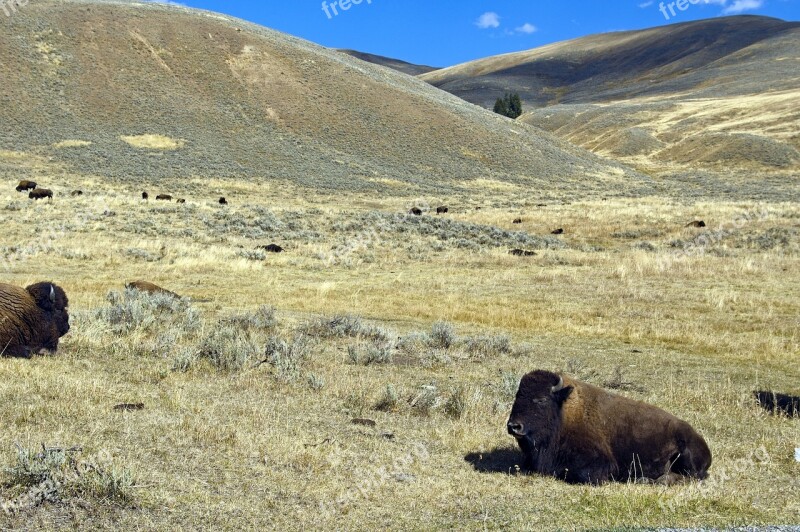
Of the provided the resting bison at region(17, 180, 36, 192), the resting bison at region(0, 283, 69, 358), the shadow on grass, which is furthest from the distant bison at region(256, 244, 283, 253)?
the resting bison at region(17, 180, 36, 192)

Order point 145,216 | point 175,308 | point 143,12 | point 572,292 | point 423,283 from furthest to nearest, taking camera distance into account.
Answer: point 143,12 → point 145,216 → point 423,283 → point 572,292 → point 175,308

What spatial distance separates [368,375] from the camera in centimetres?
980

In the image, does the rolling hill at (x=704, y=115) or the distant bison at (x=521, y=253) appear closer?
the distant bison at (x=521, y=253)

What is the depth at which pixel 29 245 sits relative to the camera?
22781 mm

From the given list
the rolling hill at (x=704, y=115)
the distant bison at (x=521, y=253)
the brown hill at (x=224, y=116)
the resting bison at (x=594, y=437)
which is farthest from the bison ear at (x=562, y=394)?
the rolling hill at (x=704, y=115)

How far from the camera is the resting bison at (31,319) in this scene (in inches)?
350

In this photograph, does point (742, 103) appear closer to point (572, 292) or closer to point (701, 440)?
point (572, 292)

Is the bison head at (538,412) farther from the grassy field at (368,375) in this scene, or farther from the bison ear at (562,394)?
the grassy field at (368,375)

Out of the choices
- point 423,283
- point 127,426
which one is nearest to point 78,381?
point 127,426

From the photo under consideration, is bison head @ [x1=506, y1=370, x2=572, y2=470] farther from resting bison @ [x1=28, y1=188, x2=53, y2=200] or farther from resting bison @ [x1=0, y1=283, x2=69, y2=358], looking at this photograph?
resting bison @ [x1=28, y1=188, x2=53, y2=200]

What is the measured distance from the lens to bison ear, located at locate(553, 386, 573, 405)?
237 inches

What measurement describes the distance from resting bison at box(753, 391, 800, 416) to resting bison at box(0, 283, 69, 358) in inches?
362

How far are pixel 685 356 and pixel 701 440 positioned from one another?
21.1 feet

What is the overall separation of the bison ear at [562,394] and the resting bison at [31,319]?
6.77m
